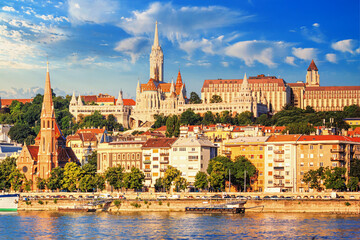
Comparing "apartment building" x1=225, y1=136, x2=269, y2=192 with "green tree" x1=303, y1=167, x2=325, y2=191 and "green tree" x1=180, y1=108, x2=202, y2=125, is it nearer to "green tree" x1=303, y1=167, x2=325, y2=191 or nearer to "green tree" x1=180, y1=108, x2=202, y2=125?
"green tree" x1=303, y1=167, x2=325, y2=191

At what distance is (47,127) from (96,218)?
3334cm

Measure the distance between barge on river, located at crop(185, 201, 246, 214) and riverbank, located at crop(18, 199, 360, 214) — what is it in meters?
1.09

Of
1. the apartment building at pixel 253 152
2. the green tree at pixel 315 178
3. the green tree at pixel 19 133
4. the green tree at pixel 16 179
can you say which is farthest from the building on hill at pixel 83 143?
the green tree at pixel 315 178

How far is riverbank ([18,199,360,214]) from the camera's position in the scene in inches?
3349

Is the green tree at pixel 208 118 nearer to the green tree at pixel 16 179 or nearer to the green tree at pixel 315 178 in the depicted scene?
the green tree at pixel 16 179

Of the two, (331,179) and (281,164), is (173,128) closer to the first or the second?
(281,164)

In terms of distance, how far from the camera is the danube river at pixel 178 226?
69812 millimetres

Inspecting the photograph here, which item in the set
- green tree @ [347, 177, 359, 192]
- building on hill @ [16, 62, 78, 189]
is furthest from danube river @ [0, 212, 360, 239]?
building on hill @ [16, 62, 78, 189]

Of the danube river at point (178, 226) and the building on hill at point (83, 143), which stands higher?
the building on hill at point (83, 143)

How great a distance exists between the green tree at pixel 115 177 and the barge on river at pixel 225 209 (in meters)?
16.3

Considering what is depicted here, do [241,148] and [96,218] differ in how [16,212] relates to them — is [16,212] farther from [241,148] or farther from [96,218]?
[241,148]

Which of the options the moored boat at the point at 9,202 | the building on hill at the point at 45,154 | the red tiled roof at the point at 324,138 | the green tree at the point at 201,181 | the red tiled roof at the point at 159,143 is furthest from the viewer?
the building on hill at the point at 45,154

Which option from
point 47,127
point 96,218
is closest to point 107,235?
point 96,218

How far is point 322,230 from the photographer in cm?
7119
